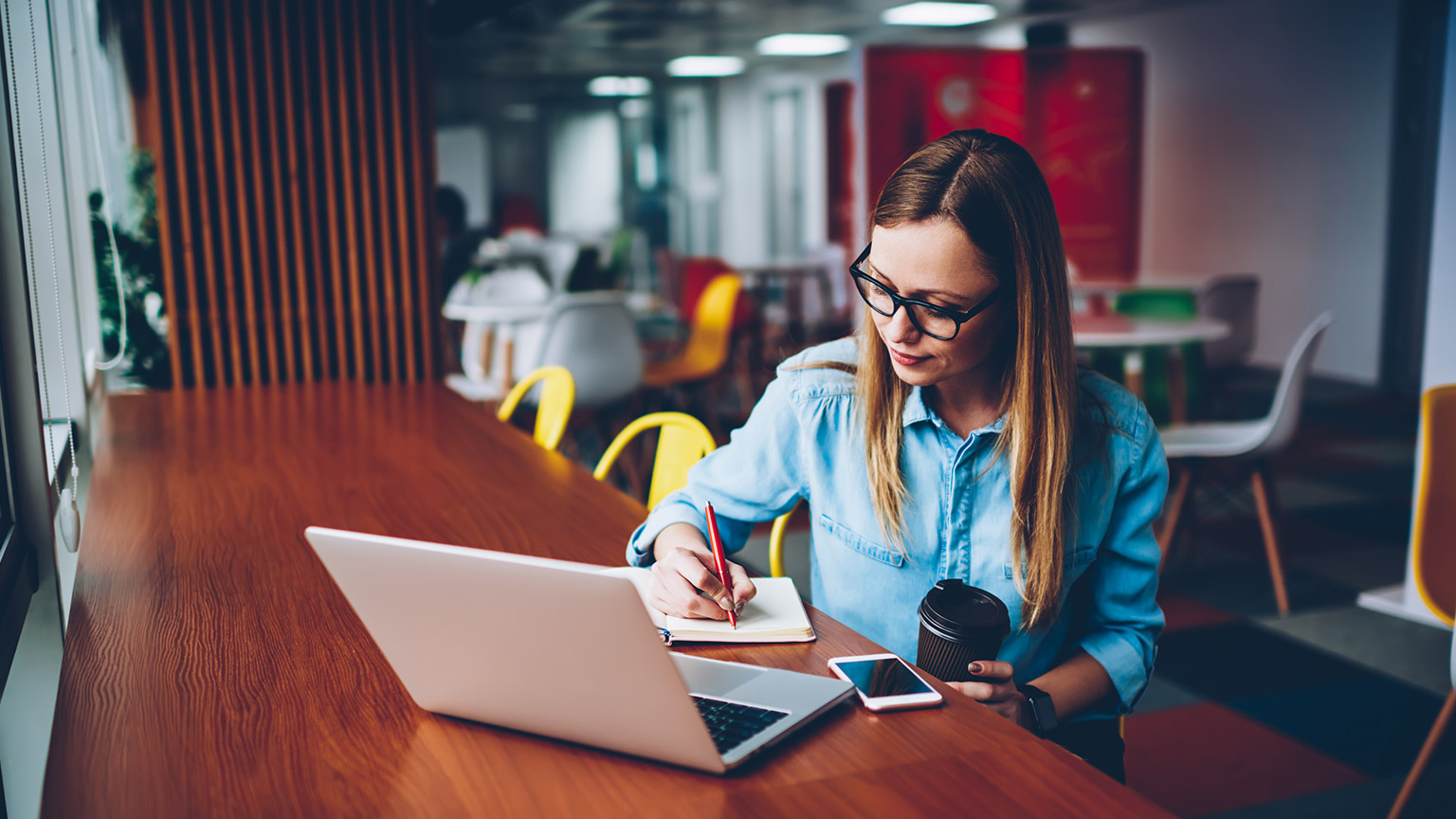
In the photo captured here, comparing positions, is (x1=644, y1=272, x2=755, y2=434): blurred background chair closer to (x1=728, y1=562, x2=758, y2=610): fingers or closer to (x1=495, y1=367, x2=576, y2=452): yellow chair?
(x1=495, y1=367, x2=576, y2=452): yellow chair

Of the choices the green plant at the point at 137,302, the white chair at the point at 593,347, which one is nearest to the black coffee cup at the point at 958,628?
the green plant at the point at 137,302

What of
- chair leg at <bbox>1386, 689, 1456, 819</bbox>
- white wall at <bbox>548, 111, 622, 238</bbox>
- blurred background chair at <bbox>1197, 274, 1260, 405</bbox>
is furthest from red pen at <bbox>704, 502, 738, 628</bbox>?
white wall at <bbox>548, 111, 622, 238</bbox>

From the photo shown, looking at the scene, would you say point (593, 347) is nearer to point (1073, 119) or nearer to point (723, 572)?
point (723, 572)

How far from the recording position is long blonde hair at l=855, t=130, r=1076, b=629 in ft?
4.22

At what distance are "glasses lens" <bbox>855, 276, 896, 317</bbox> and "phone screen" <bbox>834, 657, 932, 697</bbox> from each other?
43 centimetres

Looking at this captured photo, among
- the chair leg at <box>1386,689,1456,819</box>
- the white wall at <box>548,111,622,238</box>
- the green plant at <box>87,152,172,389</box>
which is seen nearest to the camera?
the chair leg at <box>1386,689,1456,819</box>

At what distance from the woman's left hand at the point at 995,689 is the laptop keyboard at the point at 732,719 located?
236 millimetres

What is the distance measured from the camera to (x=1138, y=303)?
5629 millimetres

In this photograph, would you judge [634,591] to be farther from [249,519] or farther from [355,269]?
[355,269]

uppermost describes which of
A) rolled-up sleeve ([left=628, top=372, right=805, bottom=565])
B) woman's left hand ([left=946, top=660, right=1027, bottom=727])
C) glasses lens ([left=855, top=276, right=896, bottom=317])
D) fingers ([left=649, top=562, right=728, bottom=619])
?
glasses lens ([left=855, top=276, right=896, bottom=317])

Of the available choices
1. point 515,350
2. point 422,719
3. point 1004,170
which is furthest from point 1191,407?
point 422,719

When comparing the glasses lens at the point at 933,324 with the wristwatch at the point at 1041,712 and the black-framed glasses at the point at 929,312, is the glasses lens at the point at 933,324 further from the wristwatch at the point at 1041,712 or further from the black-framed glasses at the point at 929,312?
the wristwatch at the point at 1041,712

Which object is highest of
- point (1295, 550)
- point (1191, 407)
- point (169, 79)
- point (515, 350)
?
point (169, 79)

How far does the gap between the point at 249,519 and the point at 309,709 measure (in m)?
0.84
